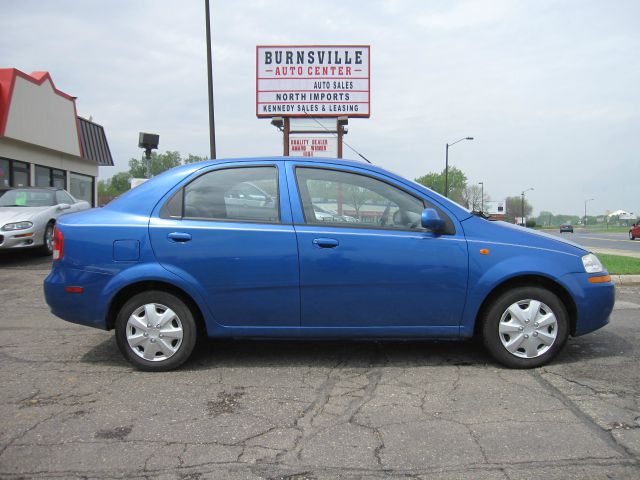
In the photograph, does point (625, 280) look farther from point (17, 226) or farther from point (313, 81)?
point (17, 226)

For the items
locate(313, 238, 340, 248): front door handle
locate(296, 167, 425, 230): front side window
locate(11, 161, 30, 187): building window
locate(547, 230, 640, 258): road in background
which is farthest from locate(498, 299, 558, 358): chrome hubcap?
locate(11, 161, 30, 187): building window

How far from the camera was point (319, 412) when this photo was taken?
130 inches

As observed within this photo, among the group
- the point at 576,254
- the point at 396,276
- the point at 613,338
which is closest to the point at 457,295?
the point at 396,276

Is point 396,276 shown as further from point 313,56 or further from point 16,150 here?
point 16,150

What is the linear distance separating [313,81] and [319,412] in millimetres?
13080

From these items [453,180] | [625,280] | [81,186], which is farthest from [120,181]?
[625,280]

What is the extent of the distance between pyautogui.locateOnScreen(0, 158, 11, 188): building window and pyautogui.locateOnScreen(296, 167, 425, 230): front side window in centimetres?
1637

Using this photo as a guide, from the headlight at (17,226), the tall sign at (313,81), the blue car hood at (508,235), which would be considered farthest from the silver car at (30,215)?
the blue car hood at (508,235)

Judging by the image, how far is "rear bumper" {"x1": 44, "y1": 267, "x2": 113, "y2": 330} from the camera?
3.96 m

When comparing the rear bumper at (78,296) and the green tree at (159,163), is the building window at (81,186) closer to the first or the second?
the rear bumper at (78,296)

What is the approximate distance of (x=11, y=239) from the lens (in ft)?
30.9

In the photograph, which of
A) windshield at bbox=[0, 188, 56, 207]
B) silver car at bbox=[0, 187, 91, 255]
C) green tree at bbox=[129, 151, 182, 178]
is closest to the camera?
silver car at bbox=[0, 187, 91, 255]

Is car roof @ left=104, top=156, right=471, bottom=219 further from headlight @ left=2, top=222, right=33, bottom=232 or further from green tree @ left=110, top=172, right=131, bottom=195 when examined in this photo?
green tree @ left=110, top=172, right=131, bottom=195

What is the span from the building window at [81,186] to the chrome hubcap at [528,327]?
73.0ft
